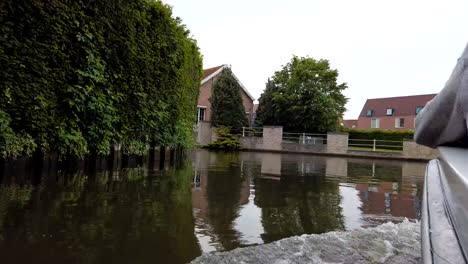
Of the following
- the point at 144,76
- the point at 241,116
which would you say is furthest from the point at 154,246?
the point at 241,116

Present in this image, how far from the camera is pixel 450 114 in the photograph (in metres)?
1.46

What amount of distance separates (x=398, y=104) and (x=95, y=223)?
175ft

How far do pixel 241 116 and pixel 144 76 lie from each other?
19284mm

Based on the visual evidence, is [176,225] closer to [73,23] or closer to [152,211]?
[152,211]

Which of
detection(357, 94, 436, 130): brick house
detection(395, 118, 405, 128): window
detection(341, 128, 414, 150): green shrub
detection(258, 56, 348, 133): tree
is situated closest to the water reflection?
detection(341, 128, 414, 150): green shrub

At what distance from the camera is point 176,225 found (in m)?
3.63

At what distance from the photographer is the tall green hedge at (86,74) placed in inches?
193

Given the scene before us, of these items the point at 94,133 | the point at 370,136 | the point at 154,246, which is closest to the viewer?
the point at 154,246

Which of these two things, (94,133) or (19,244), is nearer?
(19,244)

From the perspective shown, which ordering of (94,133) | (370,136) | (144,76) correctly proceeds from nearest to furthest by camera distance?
(94,133) < (144,76) < (370,136)

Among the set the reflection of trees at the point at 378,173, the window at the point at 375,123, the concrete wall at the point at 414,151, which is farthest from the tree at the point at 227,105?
the window at the point at 375,123

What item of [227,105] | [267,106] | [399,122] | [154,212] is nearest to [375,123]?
[399,122]

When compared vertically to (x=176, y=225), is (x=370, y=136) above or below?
above

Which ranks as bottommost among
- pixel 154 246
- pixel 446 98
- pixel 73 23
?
pixel 154 246
